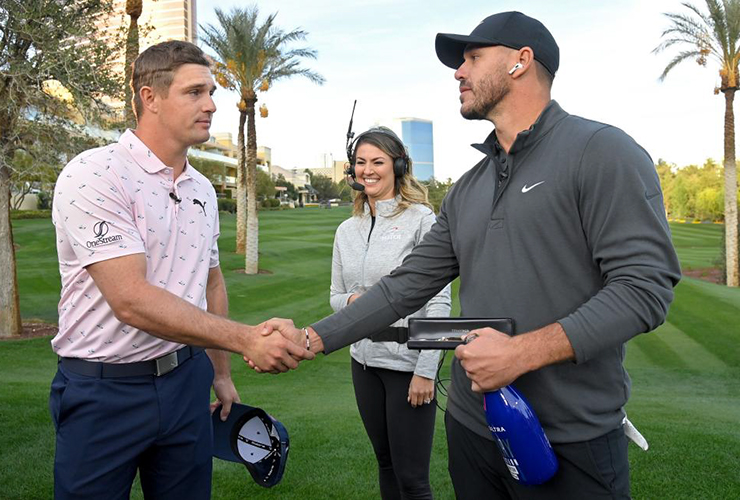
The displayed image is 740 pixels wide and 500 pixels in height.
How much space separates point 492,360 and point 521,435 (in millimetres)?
263

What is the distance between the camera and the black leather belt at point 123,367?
103 inches

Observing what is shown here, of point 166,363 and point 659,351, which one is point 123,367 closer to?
point 166,363

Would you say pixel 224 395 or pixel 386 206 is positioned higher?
pixel 386 206

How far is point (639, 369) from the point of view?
1193cm

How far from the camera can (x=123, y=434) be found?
260cm

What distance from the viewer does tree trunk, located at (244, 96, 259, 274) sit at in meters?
24.4

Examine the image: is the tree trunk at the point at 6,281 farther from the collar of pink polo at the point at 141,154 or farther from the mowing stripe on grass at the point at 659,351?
the mowing stripe on grass at the point at 659,351

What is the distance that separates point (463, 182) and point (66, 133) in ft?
43.7

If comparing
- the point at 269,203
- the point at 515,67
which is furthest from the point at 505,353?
the point at 269,203

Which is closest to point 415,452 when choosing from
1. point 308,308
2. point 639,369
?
point 639,369

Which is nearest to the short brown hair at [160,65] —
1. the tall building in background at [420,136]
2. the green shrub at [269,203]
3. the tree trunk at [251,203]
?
the tree trunk at [251,203]

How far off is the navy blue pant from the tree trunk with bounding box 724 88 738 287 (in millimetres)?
26409

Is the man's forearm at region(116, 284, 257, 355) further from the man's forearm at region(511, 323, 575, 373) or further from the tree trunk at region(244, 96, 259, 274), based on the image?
the tree trunk at region(244, 96, 259, 274)

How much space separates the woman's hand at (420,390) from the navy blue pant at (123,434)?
1169 millimetres
